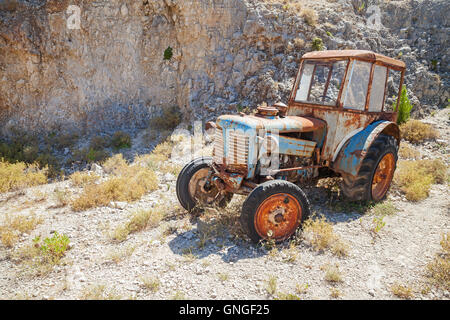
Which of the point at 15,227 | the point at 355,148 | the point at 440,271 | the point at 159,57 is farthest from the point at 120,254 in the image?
the point at 159,57

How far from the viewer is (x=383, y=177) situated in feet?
18.1

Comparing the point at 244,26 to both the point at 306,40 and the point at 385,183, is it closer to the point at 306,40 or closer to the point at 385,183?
the point at 306,40

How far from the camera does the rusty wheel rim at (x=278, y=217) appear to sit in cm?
394

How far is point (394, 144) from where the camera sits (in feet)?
17.3

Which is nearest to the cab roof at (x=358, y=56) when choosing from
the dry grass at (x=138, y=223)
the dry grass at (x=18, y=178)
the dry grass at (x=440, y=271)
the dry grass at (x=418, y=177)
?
the dry grass at (x=418, y=177)

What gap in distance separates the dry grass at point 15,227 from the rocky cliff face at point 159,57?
667cm

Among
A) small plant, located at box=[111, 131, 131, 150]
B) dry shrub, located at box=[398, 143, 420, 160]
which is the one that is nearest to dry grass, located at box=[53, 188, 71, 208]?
small plant, located at box=[111, 131, 131, 150]

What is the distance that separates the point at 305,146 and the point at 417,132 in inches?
237

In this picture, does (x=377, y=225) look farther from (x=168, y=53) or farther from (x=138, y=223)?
(x=168, y=53)

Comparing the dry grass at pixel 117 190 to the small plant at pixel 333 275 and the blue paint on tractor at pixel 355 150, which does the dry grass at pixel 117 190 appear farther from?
the small plant at pixel 333 275

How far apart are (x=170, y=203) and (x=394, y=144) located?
4.26 meters

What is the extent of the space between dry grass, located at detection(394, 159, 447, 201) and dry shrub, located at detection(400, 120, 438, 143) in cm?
211
